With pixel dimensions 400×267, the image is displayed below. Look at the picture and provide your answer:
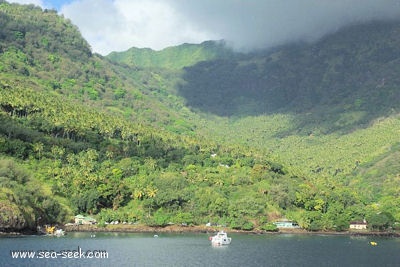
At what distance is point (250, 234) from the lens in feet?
555

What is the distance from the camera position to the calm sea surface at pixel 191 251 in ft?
330

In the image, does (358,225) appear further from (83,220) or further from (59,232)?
(59,232)

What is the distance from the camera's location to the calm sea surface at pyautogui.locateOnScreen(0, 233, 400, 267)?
330ft

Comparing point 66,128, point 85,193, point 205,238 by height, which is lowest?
point 205,238

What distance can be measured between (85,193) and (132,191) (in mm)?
15272

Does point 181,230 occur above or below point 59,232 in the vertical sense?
below

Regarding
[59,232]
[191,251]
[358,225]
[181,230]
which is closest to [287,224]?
[358,225]

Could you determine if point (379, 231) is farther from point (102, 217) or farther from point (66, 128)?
point (66, 128)

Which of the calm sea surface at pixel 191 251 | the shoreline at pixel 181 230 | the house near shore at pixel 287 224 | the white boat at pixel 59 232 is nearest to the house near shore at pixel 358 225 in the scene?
the shoreline at pixel 181 230

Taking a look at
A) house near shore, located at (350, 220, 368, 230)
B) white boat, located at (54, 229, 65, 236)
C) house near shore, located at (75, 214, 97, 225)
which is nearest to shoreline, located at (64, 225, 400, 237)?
house near shore, located at (75, 214, 97, 225)

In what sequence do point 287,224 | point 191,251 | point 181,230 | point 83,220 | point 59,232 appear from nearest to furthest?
1. point 191,251
2. point 59,232
3. point 83,220
4. point 181,230
5. point 287,224

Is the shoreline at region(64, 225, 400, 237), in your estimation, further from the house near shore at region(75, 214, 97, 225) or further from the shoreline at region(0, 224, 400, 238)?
the house near shore at region(75, 214, 97, 225)

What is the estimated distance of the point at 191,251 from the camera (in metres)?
119

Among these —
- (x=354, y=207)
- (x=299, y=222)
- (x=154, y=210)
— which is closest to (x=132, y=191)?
(x=154, y=210)
